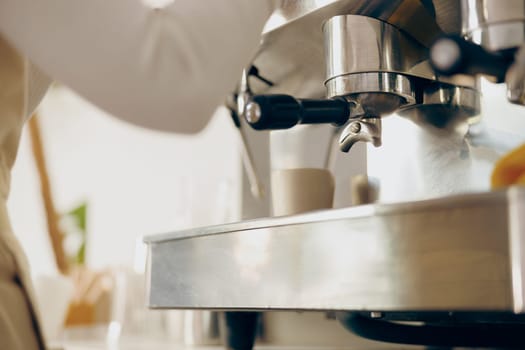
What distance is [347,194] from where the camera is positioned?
67 centimetres

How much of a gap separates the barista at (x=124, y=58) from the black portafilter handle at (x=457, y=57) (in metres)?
0.14

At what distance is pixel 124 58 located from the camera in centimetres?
41

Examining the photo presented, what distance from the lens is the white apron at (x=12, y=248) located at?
40 cm

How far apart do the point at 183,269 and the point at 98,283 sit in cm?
91

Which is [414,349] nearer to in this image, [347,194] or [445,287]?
[347,194]

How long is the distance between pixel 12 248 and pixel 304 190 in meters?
0.28

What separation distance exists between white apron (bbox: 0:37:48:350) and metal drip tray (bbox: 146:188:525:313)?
5.6 inches

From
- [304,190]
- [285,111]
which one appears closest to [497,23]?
[285,111]

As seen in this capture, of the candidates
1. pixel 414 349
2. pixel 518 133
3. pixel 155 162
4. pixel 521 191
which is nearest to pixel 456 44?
pixel 521 191

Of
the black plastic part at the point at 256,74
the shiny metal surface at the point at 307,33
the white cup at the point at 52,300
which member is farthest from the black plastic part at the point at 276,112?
the white cup at the point at 52,300

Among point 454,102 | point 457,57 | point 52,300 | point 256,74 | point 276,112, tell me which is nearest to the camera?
point 457,57

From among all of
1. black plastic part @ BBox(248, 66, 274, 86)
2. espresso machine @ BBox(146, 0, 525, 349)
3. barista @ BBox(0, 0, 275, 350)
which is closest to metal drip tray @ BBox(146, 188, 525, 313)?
espresso machine @ BBox(146, 0, 525, 349)

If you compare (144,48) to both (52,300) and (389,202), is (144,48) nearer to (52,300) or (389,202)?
A: (389,202)

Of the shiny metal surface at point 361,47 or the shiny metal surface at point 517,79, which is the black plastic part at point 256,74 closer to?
the shiny metal surface at point 361,47
